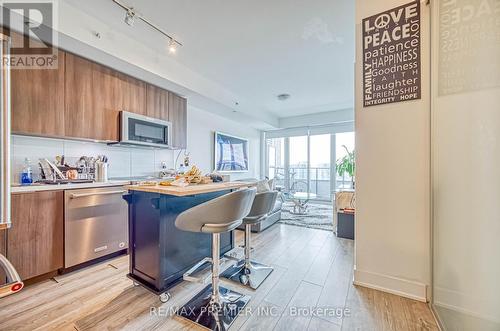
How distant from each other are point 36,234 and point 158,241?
1205 millimetres

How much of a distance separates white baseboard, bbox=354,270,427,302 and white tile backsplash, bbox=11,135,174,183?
3.17 m

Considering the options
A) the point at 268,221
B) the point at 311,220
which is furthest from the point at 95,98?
the point at 311,220

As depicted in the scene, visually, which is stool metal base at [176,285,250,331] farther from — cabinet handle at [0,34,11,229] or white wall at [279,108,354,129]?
white wall at [279,108,354,129]

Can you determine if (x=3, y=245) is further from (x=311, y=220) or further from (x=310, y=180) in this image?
(x=310, y=180)

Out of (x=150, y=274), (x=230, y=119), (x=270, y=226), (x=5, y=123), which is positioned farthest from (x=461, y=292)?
(x=230, y=119)

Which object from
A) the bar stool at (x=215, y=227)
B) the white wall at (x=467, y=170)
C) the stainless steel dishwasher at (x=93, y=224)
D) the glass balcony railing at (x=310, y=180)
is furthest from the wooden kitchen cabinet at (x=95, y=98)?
the glass balcony railing at (x=310, y=180)

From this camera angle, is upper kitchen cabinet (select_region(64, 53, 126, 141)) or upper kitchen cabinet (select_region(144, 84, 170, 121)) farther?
upper kitchen cabinet (select_region(144, 84, 170, 121))

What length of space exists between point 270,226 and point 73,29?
3.61 m

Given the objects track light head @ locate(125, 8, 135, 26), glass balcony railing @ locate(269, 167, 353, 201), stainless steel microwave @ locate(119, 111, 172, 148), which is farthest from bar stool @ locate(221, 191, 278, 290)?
glass balcony railing @ locate(269, 167, 353, 201)

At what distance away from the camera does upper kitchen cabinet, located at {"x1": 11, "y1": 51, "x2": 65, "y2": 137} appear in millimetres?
1892

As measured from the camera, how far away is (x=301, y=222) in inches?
161

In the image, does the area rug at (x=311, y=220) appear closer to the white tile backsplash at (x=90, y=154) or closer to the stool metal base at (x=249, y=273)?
the stool metal base at (x=249, y=273)

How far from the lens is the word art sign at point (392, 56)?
5.60 ft

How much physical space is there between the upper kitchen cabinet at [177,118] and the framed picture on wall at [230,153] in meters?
1.27
